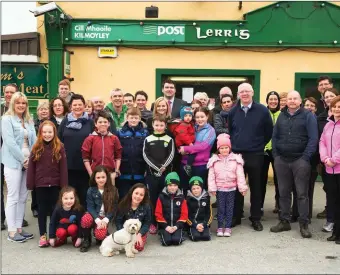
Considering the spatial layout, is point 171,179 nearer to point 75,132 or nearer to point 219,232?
point 219,232

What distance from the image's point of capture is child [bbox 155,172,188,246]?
5.76 m

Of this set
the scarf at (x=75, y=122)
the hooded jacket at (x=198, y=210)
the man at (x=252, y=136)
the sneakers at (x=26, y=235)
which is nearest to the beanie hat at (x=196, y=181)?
the hooded jacket at (x=198, y=210)

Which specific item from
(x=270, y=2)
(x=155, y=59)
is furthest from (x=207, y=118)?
(x=270, y=2)

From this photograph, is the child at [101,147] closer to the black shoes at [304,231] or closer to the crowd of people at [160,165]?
the crowd of people at [160,165]

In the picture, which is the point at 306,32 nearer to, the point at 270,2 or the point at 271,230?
the point at 270,2

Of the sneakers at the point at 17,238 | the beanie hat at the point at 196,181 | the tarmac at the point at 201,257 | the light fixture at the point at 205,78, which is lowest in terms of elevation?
the tarmac at the point at 201,257

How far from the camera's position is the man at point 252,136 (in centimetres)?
640

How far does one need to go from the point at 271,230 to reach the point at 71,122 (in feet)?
10.6

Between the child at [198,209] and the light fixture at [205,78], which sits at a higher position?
the light fixture at [205,78]

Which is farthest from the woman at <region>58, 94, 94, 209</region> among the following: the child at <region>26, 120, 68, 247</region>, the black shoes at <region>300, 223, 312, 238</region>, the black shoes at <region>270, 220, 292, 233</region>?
the black shoes at <region>300, 223, 312, 238</region>

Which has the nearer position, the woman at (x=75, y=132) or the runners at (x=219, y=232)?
the runners at (x=219, y=232)

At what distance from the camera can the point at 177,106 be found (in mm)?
7246

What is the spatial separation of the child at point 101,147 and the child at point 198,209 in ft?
3.60

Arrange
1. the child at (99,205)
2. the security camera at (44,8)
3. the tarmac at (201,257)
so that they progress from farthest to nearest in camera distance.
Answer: the security camera at (44,8), the child at (99,205), the tarmac at (201,257)
